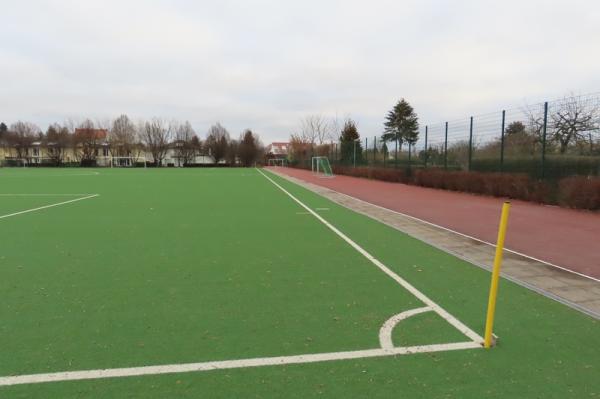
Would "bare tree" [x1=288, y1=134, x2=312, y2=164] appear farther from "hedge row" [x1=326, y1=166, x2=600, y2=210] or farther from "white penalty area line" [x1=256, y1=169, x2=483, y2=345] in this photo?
"white penalty area line" [x1=256, y1=169, x2=483, y2=345]

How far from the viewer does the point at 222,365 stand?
319 cm

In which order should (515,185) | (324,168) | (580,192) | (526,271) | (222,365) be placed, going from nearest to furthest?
(222,365) → (526,271) → (580,192) → (515,185) → (324,168)

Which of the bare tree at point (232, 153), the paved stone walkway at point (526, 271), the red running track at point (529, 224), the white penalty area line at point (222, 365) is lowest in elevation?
the white penalty area line at point (222, 365)

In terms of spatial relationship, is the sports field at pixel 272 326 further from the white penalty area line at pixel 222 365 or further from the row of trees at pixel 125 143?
the row of trees at pixel 125 143

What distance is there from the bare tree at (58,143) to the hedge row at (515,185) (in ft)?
300

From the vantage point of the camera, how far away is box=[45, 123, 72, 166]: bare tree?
9250 cm

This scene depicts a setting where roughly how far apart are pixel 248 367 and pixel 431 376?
1385 millimetres

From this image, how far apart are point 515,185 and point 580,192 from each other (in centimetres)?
292

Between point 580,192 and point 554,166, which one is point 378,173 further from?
point 580,192

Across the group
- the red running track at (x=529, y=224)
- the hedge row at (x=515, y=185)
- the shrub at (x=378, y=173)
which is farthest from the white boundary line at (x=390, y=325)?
the shrub at (x=378, y=173)

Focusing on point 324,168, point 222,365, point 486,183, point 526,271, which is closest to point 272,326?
point 222,365

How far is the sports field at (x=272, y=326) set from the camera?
9.68 ft

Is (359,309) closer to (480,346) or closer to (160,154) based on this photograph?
(480,346)

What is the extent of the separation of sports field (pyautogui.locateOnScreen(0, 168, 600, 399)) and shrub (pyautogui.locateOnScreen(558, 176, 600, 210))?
7094mm
